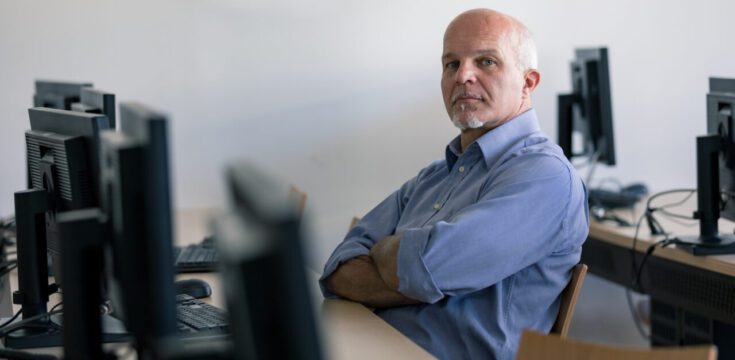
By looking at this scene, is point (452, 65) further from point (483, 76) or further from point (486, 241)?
point (486, 241)

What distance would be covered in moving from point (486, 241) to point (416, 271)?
17 cm

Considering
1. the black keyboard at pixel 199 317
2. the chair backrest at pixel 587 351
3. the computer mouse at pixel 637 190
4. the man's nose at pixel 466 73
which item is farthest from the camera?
the computer mouse at pixel 637 190

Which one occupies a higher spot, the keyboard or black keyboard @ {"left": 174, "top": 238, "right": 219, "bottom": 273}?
black keyboard @ {"left": 174, "top": 238, "right": 219, "bottom": 273}

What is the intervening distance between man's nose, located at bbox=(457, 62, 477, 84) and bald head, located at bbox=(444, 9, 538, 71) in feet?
0.35

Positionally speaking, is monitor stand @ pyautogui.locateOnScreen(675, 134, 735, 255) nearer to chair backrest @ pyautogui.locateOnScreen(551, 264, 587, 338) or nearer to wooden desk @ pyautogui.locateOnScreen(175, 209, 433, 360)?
chair backrest @ pyautogui.locateOnScreen(551, 264, 587, 338)

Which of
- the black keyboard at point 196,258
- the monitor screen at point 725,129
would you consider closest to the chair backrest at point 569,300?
the monitor screen at point 725,129

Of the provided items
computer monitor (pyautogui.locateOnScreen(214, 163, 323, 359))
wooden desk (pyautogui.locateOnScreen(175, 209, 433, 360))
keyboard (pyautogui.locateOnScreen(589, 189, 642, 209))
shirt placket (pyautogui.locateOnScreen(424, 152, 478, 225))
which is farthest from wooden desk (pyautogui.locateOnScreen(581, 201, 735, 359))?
computer monitor (pyautogui.locateOnScreen(214, 163, 323, 359))

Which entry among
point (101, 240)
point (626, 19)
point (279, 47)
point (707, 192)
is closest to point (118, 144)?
point (101, 240)

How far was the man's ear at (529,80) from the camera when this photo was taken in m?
2.66

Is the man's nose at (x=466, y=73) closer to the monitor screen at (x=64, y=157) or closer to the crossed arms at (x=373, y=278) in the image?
the crossed arms at (x=373, y=278)

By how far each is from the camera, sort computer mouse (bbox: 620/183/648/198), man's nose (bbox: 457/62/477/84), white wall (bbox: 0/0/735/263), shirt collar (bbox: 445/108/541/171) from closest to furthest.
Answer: shirt collar (bbox: 445/108/541/171) < man's nose (bbox: 457/62/477/84) < computer mouse (bbox: 620/183/648/198) < white wall (bbox: 0/0/735/263)

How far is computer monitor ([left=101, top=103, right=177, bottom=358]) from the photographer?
1.24 metres

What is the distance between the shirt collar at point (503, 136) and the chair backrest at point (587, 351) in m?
0.95

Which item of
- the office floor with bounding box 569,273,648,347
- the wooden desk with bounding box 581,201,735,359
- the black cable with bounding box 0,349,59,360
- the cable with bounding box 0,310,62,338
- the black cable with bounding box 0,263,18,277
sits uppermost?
the cable with bounding box 0,310,62,338
